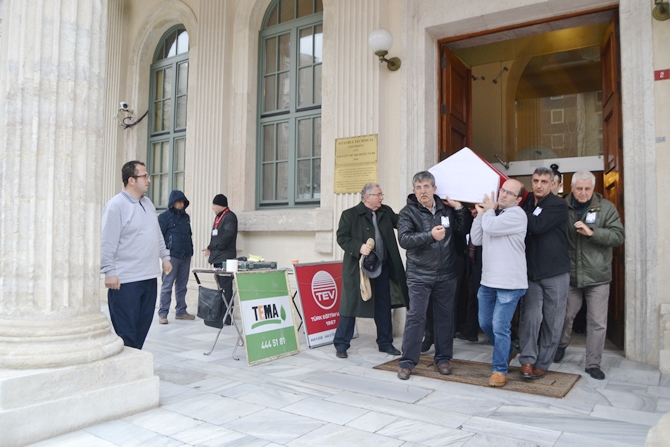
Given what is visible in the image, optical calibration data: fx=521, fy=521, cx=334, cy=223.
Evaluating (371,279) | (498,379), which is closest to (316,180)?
(371,279)

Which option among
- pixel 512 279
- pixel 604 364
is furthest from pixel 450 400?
pixel 604 364

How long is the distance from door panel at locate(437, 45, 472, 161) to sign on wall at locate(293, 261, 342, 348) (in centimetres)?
208

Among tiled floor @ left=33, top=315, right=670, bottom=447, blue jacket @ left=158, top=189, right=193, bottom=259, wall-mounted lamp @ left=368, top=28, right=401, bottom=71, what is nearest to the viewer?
tiled floor @ left=33, top=315, right=670, bottom=447

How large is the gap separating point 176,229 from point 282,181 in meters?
1.71

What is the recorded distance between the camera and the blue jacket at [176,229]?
7.38 m

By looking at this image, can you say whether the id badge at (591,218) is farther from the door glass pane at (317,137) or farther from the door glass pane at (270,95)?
the door glass pane at (270,95)

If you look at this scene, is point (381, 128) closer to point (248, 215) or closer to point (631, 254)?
point (248, 215)

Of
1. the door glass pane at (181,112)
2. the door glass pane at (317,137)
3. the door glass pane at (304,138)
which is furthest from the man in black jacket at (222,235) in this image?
the door glass pane at (181,112)

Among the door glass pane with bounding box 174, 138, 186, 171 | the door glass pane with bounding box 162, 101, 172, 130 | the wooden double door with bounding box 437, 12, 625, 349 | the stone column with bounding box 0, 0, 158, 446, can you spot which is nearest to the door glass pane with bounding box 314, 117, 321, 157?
the wooden double door with bounding box 437, 12, 625, 349

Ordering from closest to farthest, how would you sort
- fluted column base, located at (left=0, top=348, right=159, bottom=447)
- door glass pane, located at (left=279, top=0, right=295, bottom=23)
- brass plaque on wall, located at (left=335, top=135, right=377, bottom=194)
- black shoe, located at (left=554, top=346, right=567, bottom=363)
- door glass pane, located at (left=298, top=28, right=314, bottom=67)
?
fluted column base, located at (left=0, top=348, right=159, bottom=447), black shoe, located at (left=554, top=346, right=567, bottom=363), brass plaque on wall, located at (left=335, top=135, right=377, bottom=194), door glass pane, located at (left=298, top=28, right=314, bottom=67), door glass pane, located at (left=279, top=0, right=295, bottom=23)

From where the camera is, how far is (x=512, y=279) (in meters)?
4.02

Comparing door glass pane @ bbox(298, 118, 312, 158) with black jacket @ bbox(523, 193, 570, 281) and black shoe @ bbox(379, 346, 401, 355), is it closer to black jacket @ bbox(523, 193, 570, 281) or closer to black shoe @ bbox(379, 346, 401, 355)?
black shoe @ bbox(379, 346, 401, 355)

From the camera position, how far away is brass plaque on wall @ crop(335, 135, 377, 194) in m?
6.54

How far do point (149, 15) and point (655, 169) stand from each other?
28.6ft
